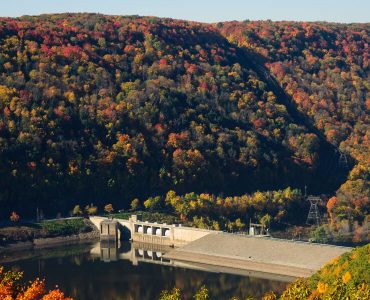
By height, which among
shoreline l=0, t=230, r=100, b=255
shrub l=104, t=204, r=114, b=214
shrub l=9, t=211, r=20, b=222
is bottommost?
shoreline l=0, t=230, r=100, b=255

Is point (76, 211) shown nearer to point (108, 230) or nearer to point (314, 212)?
point (108, 230)

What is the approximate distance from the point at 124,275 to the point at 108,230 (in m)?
32.4

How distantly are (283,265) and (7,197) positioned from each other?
5568 centimetres

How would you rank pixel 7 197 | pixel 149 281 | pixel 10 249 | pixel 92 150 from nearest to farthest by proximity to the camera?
1. pixel 149 281
2. pixel 10 249
3. pixel 7 197
4. pixel 92 150

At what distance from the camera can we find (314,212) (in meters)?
178

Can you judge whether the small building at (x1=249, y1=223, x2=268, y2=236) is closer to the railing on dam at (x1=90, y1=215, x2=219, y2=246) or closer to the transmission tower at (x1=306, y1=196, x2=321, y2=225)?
the railing on dam at (x1=90, y1=215, x2=219, y2=246)

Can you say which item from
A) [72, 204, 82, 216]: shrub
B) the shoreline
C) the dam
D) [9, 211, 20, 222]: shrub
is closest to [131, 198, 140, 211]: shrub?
the dam

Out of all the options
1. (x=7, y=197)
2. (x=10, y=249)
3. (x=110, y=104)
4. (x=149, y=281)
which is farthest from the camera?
(x=110, y=104)

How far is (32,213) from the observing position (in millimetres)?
164250

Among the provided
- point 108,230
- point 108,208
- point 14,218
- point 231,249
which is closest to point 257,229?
point 108,208

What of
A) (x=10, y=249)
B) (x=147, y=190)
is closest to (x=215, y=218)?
(x=147, y=190)

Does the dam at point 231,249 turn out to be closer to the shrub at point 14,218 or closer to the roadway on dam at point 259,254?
the roadway on dam at point 259,254

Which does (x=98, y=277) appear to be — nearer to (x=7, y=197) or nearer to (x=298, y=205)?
(x=7, y=197)

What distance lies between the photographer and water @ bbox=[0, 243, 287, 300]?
117375mm
